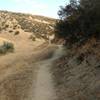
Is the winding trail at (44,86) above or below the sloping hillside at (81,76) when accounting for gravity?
below

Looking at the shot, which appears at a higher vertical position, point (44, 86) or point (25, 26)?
point (44, 86)

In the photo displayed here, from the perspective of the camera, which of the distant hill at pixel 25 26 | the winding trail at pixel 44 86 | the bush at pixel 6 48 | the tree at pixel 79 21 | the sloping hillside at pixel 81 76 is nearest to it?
the sloping hillside at pixel 81 76

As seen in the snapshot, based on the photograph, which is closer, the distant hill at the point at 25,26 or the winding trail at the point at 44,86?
the winding trail at the point at 44,86

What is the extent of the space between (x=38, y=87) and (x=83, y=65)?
3.00m

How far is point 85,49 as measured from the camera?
74.0ft

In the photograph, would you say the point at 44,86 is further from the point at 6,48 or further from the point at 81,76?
the point at 6,48

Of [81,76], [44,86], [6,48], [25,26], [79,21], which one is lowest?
[25,26]

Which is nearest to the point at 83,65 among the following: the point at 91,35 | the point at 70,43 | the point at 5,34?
the point at 91,35

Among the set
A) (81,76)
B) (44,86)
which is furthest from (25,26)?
(81,76)

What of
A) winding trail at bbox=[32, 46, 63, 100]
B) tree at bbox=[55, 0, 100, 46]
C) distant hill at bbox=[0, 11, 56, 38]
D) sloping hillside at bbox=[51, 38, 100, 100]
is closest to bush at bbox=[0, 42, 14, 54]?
tree at bbox=[55, 0, 100, 46]

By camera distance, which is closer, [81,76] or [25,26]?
[81,76]

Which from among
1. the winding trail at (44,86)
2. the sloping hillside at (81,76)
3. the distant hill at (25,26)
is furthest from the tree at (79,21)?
the distant hill at (25,26)

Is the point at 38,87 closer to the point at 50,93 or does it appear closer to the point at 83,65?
the point at 50,93

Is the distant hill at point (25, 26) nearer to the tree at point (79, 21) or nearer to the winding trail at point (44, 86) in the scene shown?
the tree at point (79, 21)
